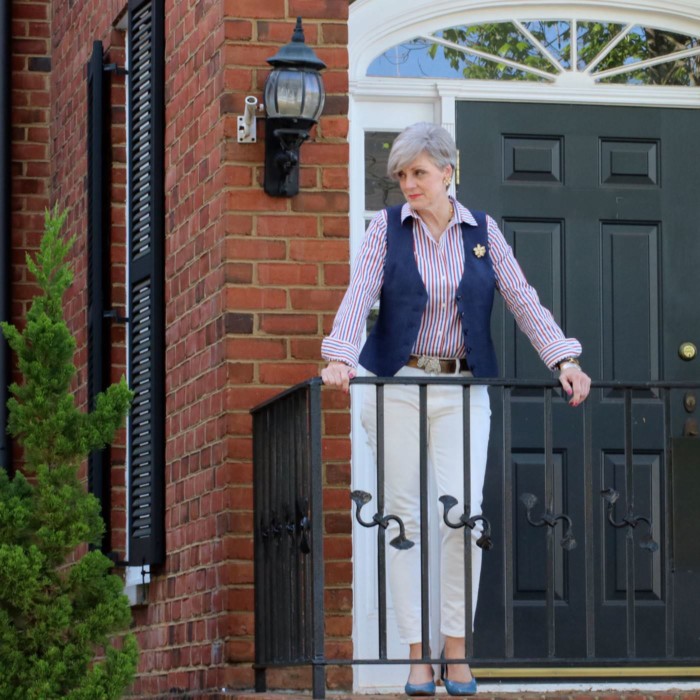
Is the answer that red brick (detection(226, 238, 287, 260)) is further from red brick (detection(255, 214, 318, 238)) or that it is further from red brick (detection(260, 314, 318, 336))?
red brick (detection(260, 314, 318, 336))

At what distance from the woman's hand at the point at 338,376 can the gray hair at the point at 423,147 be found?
0.70 metres

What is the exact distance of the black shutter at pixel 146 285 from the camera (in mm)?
7602

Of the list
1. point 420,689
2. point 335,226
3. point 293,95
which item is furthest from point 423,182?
point 420,689

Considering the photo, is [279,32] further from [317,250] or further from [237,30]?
[317,250]

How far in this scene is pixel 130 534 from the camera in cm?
796

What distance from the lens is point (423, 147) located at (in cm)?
580

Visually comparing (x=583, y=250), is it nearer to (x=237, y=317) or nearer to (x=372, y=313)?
(x=372, y=313)

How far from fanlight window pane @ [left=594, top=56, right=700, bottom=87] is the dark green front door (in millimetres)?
129

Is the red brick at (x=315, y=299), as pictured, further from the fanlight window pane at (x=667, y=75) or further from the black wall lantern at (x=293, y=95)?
the fanlight window pane at (x=667, y=75)

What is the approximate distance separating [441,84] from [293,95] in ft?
3.28

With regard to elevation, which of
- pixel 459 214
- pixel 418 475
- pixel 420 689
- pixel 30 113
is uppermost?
pixel 30 113

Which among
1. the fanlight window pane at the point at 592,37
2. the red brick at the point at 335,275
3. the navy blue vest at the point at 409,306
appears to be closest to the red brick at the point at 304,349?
the red brick at the point at 335,275

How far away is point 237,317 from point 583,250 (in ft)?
4.95

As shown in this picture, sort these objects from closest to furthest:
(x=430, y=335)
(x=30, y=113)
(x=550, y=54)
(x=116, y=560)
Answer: (x=430, y=335)
(x=550, y=54)
(x=116, y=560)
(x=30, y=113)
